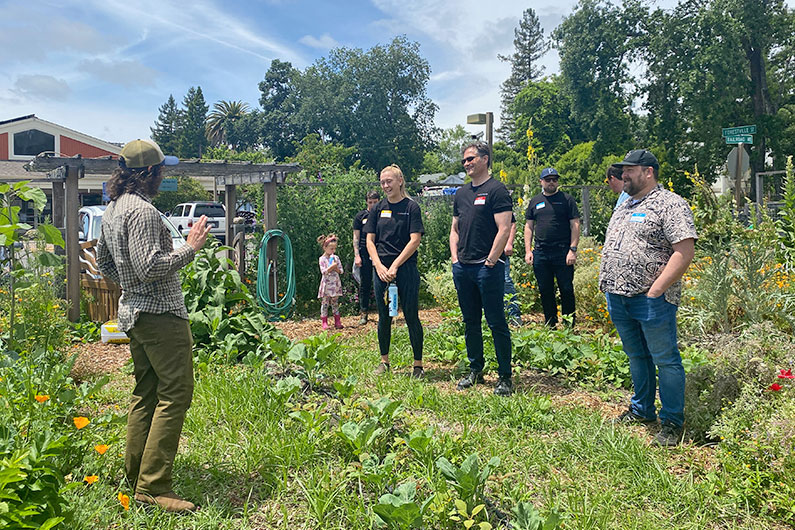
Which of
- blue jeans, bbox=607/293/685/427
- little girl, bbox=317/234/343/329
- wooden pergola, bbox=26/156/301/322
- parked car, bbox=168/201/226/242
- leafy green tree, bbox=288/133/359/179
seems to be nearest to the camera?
blue jeans, bbox=607/293/685/427

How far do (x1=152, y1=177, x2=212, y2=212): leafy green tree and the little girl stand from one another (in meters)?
24.6

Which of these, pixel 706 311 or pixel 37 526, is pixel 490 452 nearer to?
pixel 37 526

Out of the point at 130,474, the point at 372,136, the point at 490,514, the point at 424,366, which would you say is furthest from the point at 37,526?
the point at 372,136

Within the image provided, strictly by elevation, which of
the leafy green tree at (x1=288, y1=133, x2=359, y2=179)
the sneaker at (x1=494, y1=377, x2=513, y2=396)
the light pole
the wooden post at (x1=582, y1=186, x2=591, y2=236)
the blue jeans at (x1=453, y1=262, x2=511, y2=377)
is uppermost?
the leafy green tree at (x1=288, y1=133, x2=359, y2=179)

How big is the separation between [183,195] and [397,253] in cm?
2973

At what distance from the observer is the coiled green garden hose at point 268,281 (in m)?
8.03

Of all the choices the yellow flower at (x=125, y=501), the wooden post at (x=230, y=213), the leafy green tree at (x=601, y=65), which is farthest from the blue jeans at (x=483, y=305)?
the leafy green tree at (x=601, y=65)

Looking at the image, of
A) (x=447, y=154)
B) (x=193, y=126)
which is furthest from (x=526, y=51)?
(x=193, y=126)

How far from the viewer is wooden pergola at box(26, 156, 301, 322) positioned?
294 inches

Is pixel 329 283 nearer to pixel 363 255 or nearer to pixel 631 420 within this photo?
pixel 363 255

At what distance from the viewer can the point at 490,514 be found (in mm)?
2631

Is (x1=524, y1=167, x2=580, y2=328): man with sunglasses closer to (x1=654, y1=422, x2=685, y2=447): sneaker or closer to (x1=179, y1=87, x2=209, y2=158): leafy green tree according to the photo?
(x1=654, y1=422, x2=685, y2=447): sneaker

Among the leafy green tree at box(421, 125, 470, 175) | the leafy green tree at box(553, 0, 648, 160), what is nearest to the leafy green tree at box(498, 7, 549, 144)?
the leafy green tree at box(421, 125, 470, 175)

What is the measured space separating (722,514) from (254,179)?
7.60m
